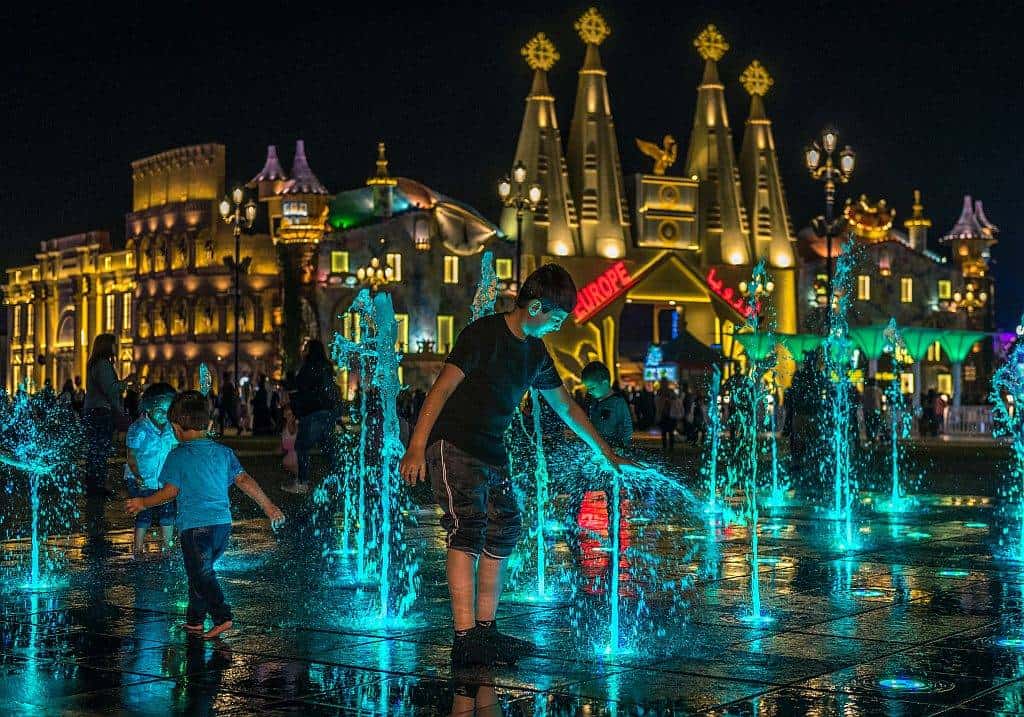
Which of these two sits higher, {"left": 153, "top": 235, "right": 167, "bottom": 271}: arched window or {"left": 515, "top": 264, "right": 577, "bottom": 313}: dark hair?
{"left": 153, "top": 235, "right": 167, "bottom": 271}: arched window

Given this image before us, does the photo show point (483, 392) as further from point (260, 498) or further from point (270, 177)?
point (270, 177)

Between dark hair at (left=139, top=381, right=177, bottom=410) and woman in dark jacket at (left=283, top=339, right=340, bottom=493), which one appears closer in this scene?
dark hair at (left=139, top=381, right=177, bottom=410)

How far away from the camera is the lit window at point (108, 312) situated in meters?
79.2

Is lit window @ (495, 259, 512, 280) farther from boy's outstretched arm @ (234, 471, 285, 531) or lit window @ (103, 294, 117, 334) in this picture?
boy's outstretched arm @ (234, 471, 285, 531)

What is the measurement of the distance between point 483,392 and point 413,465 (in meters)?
0.45

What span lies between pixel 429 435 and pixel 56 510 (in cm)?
928

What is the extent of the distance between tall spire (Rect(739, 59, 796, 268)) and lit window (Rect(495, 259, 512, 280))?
1146cm

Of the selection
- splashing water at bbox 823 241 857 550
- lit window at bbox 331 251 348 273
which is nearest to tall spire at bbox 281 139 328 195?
lit window at bbox 331 251 348 273

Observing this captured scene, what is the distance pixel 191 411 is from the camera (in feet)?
22.8

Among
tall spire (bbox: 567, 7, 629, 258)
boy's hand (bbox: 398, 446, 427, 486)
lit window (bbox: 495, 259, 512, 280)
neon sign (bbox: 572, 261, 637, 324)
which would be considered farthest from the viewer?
lit window (bbox: 495, 259, 512, 280)

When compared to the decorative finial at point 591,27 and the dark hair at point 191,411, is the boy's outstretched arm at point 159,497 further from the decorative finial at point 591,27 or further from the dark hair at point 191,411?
the decorative finial at point 591,27

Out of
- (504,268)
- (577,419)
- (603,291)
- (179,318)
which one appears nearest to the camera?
(577,419)

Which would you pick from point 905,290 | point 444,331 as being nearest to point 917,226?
point 905,290

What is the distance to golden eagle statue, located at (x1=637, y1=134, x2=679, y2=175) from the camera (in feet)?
214
